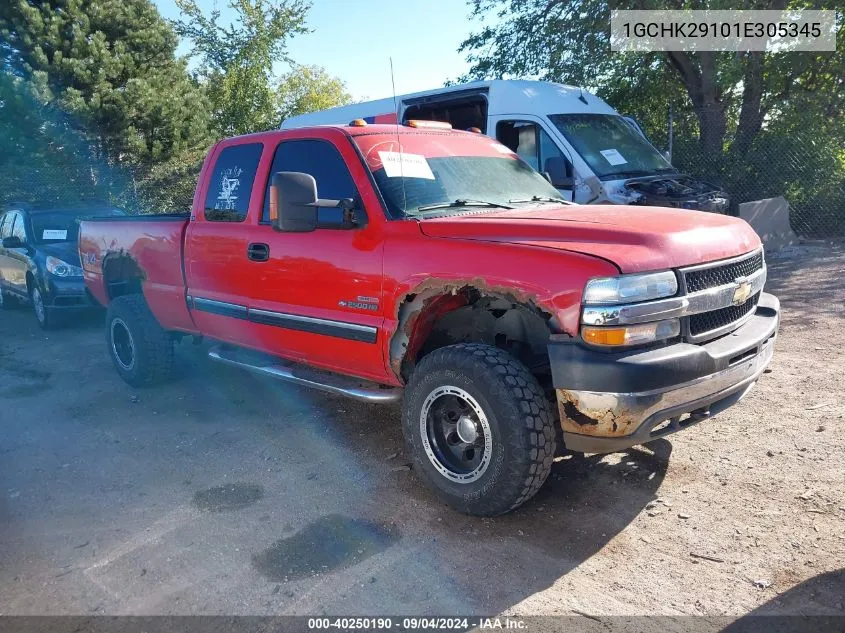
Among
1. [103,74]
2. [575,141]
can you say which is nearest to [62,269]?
[575,141]

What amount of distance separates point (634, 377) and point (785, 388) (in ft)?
9.50

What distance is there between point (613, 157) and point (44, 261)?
24.3ft

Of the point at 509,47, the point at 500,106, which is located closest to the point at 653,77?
the point at 509,47

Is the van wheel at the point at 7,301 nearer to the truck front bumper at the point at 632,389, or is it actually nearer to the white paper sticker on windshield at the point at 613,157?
the white paper sticker on windshield at the point at 613,157

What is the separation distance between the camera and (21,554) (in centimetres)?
349

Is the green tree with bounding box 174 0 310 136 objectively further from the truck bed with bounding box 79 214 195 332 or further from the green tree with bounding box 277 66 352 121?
the truck bed with bounding box 79 214 195 332

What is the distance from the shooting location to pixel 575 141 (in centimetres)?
912

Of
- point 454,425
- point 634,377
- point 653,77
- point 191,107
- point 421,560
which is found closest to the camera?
point 634,377

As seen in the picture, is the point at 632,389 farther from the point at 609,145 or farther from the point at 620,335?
the point at 609,145

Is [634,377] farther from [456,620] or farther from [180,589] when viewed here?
[180,589]

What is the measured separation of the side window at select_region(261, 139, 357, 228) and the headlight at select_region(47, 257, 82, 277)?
498 cm

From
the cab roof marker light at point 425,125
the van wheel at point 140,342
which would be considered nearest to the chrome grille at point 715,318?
the cab roof marker light at point 425,125

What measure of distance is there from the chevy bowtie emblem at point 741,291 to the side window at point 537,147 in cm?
494

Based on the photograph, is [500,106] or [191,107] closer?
[500,106]
